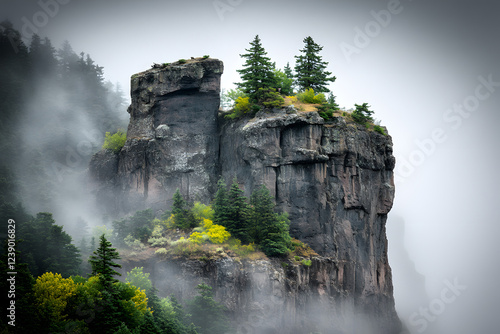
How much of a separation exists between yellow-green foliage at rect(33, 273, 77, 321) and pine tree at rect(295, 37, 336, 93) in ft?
130

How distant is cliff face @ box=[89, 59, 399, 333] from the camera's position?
54.3 meters

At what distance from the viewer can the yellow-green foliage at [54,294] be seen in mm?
33656

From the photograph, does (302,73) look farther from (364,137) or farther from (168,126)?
(168,126)

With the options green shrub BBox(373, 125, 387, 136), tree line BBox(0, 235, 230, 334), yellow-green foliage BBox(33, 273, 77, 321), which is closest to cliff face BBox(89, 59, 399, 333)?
green shrub BBox(373, 125, 387, 136)

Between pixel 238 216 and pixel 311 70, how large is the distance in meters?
23.7

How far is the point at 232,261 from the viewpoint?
156 ft

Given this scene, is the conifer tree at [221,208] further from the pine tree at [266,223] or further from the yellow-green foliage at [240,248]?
the pine tree at [266,223]

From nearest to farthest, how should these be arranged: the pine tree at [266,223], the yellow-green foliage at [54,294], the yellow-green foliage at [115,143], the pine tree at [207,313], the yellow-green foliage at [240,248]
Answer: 1. the yellow-green foliage at [54,294]
2. the pine tree at [207,313]
3. the yellow-green foliage at [240,248]
4. the pine tree at [266,223]
5. the yellow-green foliage at [115,143]

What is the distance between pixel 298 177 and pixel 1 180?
36.4 metres

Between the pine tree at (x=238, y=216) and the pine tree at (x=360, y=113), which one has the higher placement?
the pine tree at (x=360, y=113)

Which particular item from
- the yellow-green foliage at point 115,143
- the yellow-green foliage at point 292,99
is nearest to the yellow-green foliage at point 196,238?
the yellow-green foliage at point 115,143

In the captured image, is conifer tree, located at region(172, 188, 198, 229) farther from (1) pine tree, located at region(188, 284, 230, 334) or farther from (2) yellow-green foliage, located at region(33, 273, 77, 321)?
(2) yellow-green foliage, located at region(33, 273, 77, 321)

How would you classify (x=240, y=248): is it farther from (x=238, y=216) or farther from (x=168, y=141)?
(x=168, y=141)

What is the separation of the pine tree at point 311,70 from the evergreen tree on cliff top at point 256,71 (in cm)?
719
